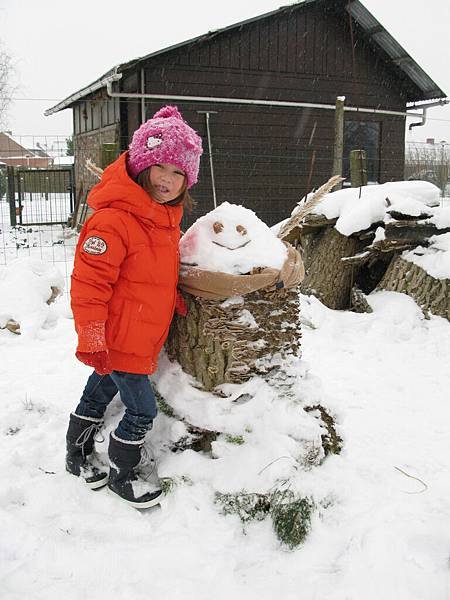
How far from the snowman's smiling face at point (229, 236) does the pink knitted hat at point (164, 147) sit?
0.29m

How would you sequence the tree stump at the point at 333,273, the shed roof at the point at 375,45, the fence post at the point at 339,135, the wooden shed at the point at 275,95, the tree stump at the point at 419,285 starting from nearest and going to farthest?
the tree stump at the point at 419,285 → the tree stump at the point at 333,273 → the fence post at the point at 339,135 → the shed roof at the point at 375,45 → the wooden shed at the point at 275,95

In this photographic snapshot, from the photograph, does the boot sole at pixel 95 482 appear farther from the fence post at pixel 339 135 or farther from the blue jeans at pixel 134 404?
the fence post at pixel 339 135

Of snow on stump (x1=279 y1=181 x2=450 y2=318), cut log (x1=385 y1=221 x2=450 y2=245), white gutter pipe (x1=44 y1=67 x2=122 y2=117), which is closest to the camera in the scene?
snow on stump (x1=279 y1=181 x2=450 y2=318)

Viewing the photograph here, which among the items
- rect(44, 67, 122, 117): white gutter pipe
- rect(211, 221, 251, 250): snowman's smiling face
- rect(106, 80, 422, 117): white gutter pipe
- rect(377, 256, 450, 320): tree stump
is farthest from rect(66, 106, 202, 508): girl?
rect(106, 80, 422, 117): white gutter pipe

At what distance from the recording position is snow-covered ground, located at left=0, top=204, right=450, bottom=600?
1917 millimetres

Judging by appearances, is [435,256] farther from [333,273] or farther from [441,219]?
[333,273]

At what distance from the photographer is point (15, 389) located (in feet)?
11.3

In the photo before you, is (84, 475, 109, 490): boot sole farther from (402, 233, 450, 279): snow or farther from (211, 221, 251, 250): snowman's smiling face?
(402, 233, 450, 279): snow

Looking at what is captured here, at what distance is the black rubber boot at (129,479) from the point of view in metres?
2.33

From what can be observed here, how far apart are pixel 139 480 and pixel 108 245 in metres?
1.04

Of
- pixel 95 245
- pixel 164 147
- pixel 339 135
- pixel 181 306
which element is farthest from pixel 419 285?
pixel 339 135

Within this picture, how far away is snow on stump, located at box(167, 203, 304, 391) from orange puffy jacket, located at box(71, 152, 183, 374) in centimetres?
15

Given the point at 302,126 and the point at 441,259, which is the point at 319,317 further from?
the point at 302,126

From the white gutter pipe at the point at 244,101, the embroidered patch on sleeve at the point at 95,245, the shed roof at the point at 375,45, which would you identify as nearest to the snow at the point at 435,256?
the embroidered patch on sleeve at the point at 95,245
